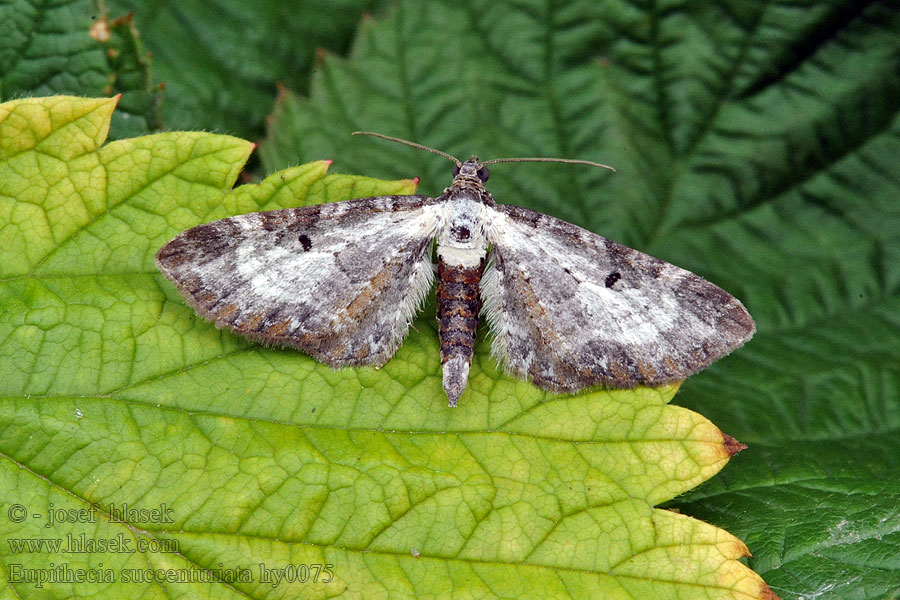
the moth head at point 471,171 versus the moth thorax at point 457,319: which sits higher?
the moth head at point 471,171

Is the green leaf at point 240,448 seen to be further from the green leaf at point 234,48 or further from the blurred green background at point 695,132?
the green leaf at point 234,48

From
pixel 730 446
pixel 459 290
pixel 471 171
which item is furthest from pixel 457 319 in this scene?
pixel 730 446

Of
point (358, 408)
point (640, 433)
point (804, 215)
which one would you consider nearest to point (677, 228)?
point (804, 215)

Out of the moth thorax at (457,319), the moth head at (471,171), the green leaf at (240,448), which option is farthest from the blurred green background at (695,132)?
the moth thorax at (457,319)

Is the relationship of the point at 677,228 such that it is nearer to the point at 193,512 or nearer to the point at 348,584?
the point at 348,584

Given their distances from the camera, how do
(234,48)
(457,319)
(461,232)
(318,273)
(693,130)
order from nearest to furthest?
(457,319) < (318,273) < (461,232) < (693,130) < (234,48)

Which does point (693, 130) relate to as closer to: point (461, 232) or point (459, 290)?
point (461, 232)

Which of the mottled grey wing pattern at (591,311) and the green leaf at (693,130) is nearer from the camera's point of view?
the mottled grey wing pattern at (591,311)
